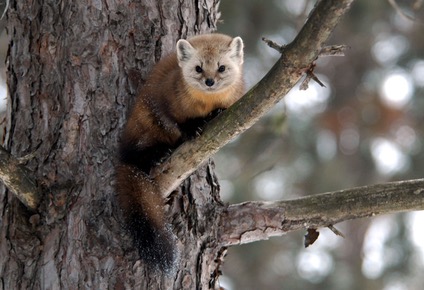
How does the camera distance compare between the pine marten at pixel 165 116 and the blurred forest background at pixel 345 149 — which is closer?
the pine marten at pixel 165 116

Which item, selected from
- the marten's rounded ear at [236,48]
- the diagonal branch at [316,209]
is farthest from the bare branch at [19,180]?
the marten's rounded ear at [236,48]

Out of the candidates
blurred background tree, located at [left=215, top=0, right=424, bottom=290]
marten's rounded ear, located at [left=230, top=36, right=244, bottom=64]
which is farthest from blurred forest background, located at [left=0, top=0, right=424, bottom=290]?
marten's rounded ear, located at [left=230, top=36, right=244, bottom=64]

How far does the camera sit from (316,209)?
3.87 m

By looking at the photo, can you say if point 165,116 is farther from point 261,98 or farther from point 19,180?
point 261,98

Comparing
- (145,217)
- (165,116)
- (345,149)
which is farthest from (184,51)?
(345,149)

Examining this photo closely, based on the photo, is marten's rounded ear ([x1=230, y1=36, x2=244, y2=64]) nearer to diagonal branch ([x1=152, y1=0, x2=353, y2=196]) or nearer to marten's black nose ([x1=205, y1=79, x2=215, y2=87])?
marten's black nose ([x1=205, y1=79, x2=215, y2=87])

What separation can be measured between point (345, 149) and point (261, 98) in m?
9.06

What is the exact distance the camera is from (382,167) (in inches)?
459

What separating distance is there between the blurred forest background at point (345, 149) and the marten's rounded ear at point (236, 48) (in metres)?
5.90

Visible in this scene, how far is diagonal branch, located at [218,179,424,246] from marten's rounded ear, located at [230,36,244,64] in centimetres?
89

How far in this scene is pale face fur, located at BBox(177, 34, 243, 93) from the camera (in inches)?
167

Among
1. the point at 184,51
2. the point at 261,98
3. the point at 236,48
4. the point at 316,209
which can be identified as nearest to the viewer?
the point at 261,98

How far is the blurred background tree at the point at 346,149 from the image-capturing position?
10922mm

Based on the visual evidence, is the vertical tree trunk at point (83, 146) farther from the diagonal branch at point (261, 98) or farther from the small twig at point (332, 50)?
the small twig at point (332, 50)
